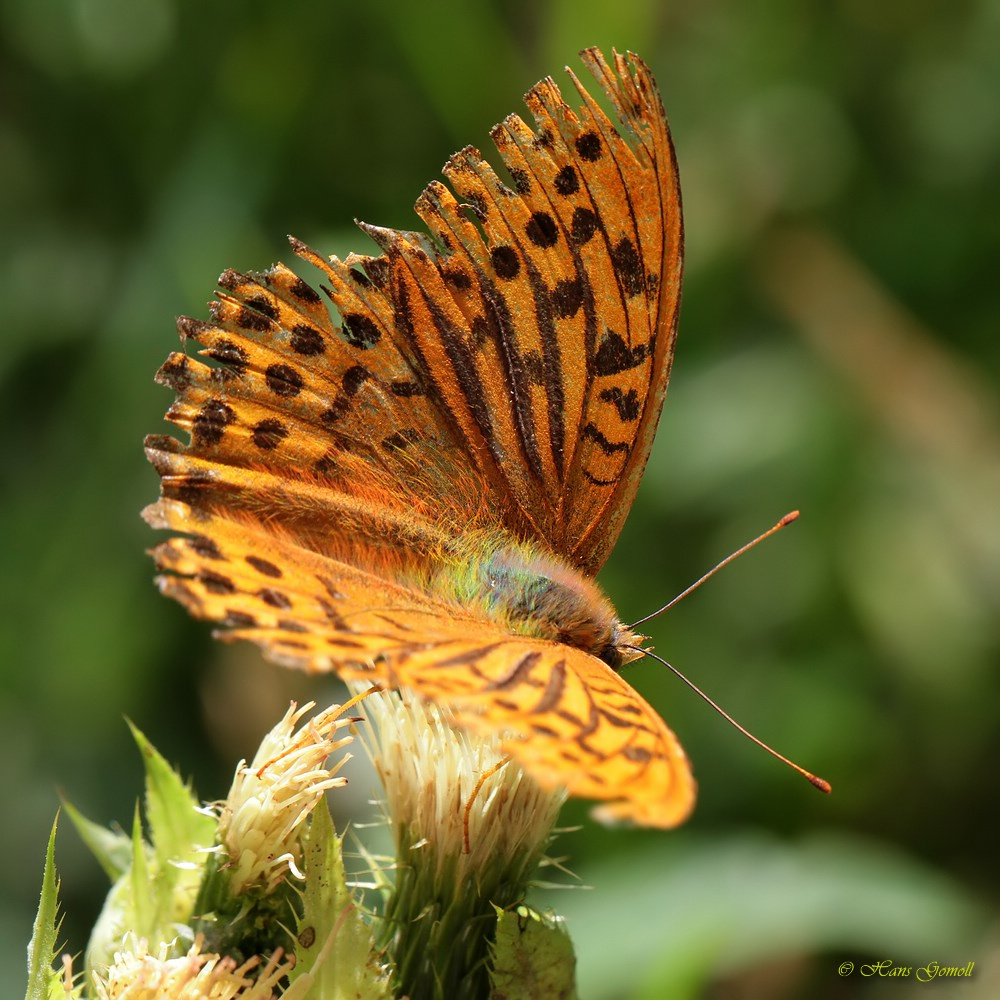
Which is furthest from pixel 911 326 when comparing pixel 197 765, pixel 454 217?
pixel 197 765

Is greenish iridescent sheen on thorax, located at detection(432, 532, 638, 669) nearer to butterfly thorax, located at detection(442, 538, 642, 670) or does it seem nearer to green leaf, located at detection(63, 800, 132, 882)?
butterfly thorax, located at detection(442, 538, 642, 670)

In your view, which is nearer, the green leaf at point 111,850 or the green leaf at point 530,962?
the green leaf at point 530,962

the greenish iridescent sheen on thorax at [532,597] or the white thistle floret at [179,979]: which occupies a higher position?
the greenish iridescent sheen on thorax at [532,597]

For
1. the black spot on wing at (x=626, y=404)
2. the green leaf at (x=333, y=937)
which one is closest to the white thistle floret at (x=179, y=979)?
the green leaf at (x=333, y=937)

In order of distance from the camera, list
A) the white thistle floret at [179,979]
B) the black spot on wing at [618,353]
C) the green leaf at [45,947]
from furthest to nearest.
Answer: the black spot on wing at [618,353] < the white thistle floret at [179,979] < the green leaf at [45,947]

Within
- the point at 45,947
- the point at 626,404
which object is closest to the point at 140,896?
the point at 45,947

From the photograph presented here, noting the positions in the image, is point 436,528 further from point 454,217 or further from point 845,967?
point 845,967

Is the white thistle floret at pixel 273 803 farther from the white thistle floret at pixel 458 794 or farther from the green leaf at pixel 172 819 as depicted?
the white thistle floret at pixel 458 794
